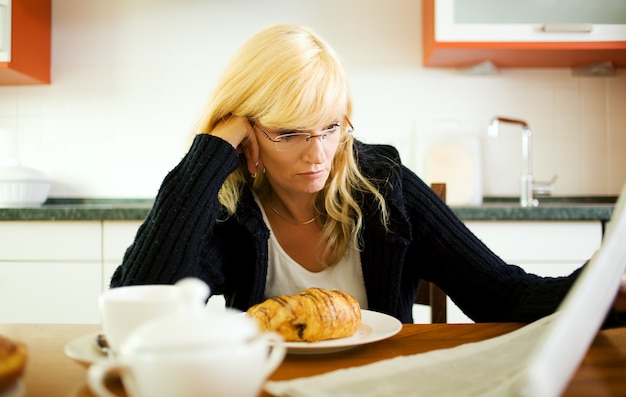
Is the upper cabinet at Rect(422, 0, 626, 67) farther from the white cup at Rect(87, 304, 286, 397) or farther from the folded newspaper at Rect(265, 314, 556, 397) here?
the white cup at Rect(87, 304, 286, 397)

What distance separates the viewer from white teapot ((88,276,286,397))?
396mm

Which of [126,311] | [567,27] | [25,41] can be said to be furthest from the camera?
[25,41]

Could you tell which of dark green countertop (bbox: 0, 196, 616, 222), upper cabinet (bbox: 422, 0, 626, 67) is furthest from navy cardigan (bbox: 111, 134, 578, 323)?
upper cabinet (bbox: 422, 0, 626, 67)

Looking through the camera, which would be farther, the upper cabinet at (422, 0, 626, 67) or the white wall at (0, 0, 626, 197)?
the white wall at (0, 0, 626, 197)

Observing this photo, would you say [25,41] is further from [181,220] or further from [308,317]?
[308,317]

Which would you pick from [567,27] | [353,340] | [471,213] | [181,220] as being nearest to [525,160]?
[567,27]

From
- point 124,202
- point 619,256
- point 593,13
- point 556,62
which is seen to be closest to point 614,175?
point 556,62

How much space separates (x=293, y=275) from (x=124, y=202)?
1556mm

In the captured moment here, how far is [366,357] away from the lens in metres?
0.68

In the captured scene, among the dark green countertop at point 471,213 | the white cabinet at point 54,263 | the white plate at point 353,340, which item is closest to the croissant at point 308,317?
the white plate at point 353,340

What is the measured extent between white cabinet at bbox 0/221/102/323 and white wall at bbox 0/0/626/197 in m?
0.62

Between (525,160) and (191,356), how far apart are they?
2.31 meters

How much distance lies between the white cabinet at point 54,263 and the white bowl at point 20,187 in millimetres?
354

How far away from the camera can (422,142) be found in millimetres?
2533
